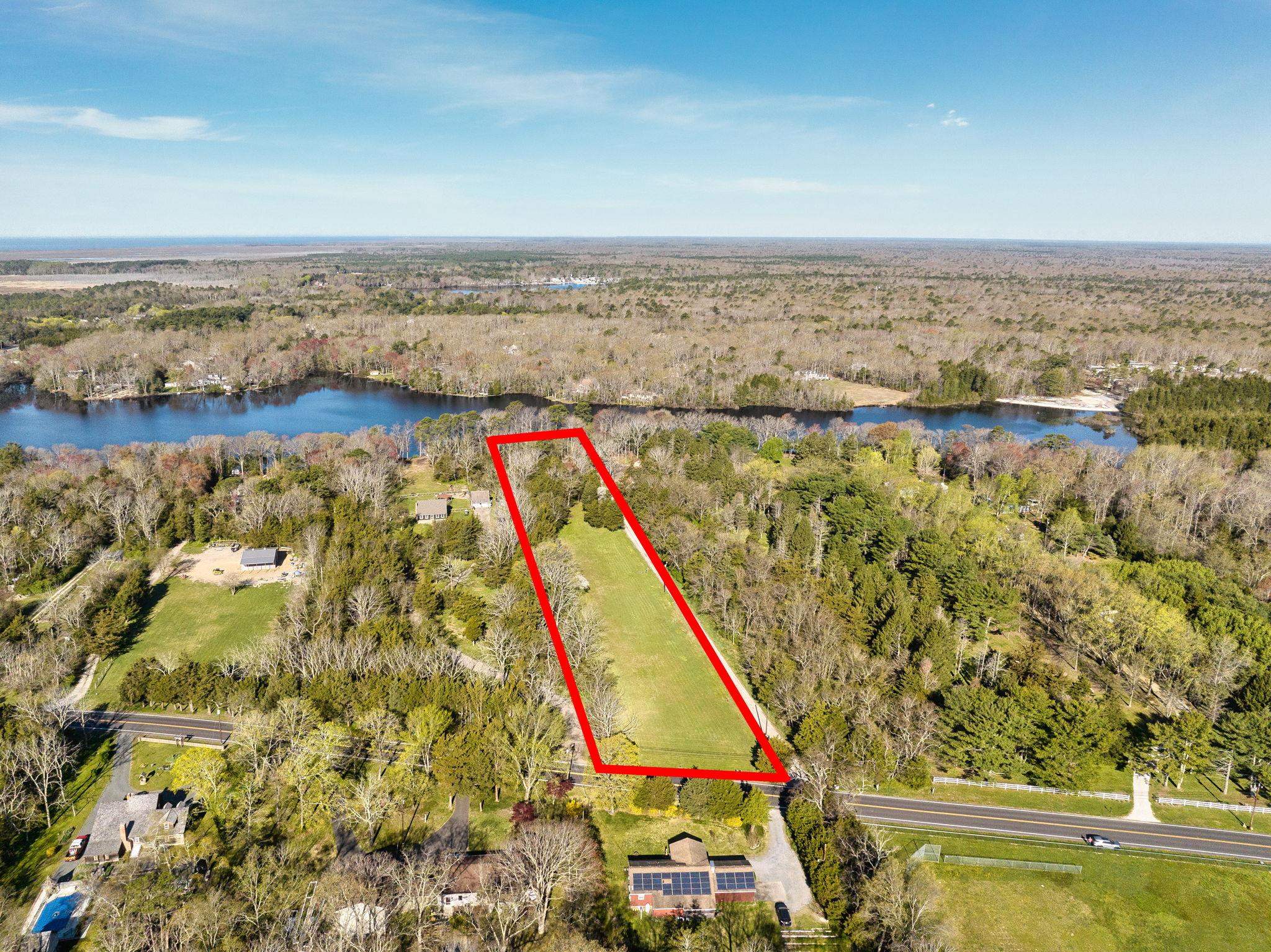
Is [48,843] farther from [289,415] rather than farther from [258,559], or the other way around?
[289,415]

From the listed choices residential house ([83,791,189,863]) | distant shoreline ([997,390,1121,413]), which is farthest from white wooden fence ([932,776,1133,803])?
distant shoreline ([997,390,1121,413])

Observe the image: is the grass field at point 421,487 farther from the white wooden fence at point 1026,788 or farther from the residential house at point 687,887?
the white wooden fence at point 1026,788

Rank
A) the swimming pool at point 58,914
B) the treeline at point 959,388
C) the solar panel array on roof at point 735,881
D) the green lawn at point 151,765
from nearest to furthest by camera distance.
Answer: the swimming pool at point 58,914, the solar panel array on roof at point 735,881, the green lawn at point 151,765, the treeline at point 959,388

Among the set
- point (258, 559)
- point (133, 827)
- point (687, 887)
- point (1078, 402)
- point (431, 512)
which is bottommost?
point (687, 887)

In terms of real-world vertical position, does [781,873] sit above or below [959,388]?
below

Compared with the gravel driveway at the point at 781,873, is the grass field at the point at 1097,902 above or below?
below

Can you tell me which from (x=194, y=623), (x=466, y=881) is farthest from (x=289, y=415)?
(x=466, y=881)

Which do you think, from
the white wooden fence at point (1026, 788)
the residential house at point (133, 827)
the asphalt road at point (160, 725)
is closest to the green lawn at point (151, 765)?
the asphalt road at point (160, 725)
